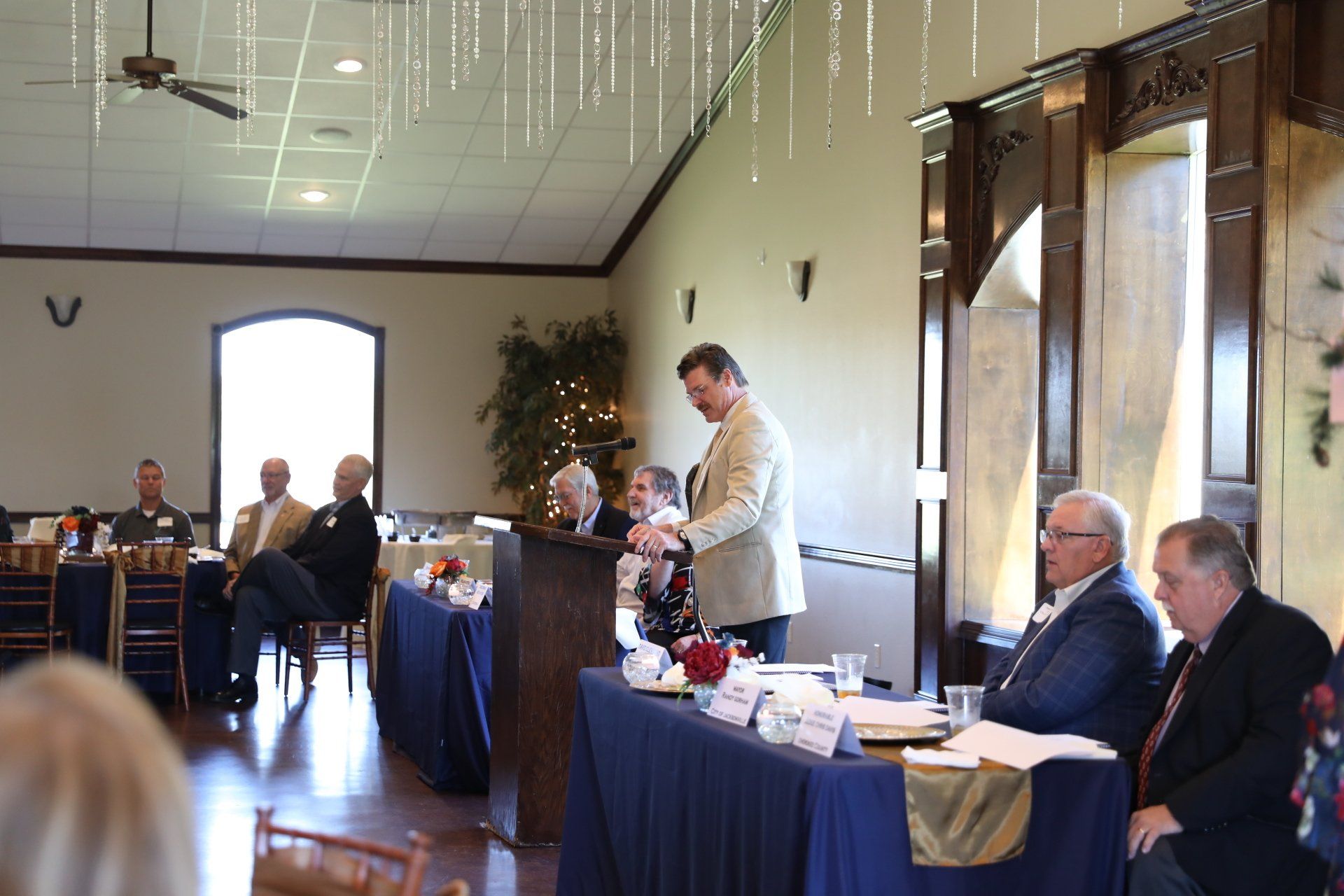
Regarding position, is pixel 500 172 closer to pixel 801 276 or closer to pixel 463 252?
pixel 463 252

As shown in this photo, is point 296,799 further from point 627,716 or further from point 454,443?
point 454,443

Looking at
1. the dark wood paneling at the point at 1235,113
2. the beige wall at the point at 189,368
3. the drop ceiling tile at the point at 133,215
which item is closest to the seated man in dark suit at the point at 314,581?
the drop ceiling tile at the point at 133,215

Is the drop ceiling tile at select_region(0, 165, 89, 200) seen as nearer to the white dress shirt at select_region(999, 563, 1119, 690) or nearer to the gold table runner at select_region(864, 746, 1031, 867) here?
the white dress shirt at select_region(999, 563, 1119, 690)

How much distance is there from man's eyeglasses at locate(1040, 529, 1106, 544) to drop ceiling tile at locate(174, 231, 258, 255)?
9963 mm

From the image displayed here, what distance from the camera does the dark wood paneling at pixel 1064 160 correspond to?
591cm

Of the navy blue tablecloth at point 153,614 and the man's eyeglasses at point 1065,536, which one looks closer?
Answer: the man's eyeglasses at point 1065,536

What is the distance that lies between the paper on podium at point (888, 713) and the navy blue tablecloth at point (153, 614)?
18.8 feet

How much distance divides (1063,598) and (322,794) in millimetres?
3471

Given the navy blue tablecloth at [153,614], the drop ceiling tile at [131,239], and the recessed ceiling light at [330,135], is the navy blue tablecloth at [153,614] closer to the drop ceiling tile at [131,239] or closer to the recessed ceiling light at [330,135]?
the recessed ceiling light at [330,135]

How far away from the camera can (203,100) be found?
7488 mm

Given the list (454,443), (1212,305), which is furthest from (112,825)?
(454,443)

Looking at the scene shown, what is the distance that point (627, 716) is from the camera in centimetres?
348

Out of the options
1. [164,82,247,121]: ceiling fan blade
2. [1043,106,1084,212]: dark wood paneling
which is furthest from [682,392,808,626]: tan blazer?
[164,82,247,121]: ceiling fan blade

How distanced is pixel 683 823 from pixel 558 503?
3.58 m
